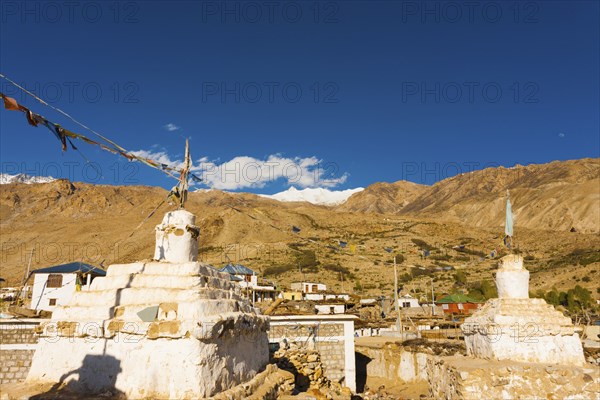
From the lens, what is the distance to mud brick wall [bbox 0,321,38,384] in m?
15.6

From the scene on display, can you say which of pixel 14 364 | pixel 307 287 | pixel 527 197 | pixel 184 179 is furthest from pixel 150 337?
pixel 527 197

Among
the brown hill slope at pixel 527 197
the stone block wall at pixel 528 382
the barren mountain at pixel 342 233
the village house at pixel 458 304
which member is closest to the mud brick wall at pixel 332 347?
the barren mountain at pixel 342 233

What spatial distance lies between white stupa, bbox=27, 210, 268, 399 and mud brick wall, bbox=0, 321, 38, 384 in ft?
35.4

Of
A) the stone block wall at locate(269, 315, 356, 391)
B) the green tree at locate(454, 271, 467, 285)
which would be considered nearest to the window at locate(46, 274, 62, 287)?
the stone block wall at locate(269, 315, 356, 391)

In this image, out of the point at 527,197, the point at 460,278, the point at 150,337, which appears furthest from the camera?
the point at 527,197

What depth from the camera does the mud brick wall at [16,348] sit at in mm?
15578

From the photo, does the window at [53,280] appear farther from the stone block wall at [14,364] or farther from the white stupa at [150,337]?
the white stupa at [150,337]

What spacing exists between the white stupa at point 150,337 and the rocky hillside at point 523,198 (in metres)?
65.7

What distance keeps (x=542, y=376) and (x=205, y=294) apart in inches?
289

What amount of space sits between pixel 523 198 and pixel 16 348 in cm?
13004

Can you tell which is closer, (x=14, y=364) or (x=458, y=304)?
(x=14, y=364)

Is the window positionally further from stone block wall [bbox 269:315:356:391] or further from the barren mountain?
stone block wall [bbox 269:315:356:391]

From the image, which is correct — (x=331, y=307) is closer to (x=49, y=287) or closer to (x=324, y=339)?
(x=324, y=339)

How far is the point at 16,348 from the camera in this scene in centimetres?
1591
